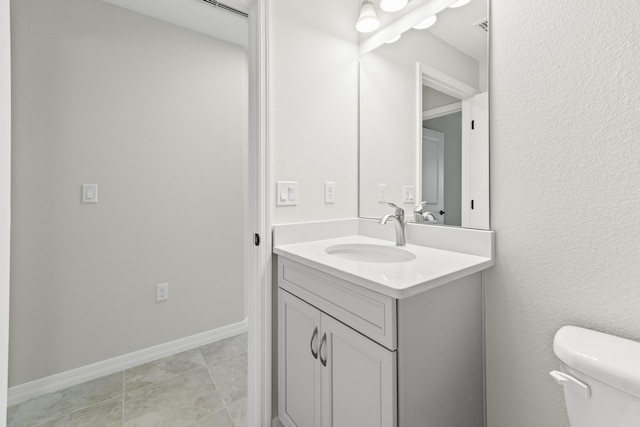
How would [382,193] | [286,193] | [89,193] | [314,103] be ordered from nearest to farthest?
[286,193], [314,103], [382,193], [89,193]

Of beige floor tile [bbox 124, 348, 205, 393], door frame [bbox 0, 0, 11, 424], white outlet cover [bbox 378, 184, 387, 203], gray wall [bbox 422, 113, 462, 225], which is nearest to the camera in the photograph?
door frame [bbox 0, 0, 11, 424]

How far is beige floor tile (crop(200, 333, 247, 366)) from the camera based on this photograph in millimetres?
1978

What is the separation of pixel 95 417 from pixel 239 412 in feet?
2.32

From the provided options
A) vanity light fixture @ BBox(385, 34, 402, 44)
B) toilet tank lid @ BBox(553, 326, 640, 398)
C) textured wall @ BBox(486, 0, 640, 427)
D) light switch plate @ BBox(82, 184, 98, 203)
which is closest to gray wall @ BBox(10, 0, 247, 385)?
light switch plate @ BBox(82, 184, 98, 203)

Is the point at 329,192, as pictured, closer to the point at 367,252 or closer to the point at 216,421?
the point at 367,252

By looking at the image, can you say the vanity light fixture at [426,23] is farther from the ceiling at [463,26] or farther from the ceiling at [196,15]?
the ceiling at [196,15]

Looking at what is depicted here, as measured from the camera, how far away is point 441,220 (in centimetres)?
128

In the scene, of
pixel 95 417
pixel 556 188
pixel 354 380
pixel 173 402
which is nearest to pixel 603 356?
pixel 556 188

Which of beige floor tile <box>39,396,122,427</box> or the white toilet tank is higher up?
the white toilet tank

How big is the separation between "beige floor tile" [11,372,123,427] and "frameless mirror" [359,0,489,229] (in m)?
1.78

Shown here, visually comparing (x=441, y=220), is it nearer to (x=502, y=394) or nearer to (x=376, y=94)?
(x=502, y=394)

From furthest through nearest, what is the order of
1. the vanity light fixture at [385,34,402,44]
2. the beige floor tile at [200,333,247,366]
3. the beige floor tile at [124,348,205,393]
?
1. the beige floor tile at [200,333,247,366]
2. the beige floor tile at [124,348,205,393]
3. the vanity light fixture at [385,34,402,44]

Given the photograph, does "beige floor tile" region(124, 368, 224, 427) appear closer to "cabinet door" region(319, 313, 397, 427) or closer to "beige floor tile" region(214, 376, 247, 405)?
"beige floor tile" region(214, 376, 247, 405)

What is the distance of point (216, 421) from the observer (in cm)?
142
